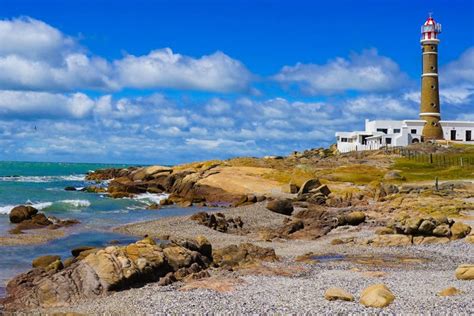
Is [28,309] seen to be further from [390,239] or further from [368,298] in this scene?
[390,239]

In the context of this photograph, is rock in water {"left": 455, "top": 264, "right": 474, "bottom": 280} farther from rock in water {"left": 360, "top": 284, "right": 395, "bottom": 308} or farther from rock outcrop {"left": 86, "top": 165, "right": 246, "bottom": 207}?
rock outcrop {"left": 86, "top": 165, "right": 246, "bottom": 207}

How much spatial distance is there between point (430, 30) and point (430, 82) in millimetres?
8705

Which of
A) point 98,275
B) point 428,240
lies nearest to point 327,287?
point 98,275

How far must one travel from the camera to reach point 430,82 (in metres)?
95.0

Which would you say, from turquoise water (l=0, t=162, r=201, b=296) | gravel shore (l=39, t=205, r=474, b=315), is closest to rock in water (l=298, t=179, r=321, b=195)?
turquoise water (l=0, t=162, r=201, b=296)

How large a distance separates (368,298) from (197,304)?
4592mm

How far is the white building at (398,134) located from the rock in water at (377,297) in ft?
256

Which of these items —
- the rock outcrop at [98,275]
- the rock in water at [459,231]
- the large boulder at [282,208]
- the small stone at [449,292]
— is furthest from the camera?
the large boulder at [282,208]

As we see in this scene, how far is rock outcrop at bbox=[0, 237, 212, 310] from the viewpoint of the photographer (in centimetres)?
1781

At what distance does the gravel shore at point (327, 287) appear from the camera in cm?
1477

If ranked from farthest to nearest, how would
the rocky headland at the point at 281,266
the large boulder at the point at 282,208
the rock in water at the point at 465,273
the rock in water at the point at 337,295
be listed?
the large boulder at the point at 282,208 < the rock in water at the point at 465,273 < the rocky headland at the point at 281,266 < the rock in water at the point at 337,295

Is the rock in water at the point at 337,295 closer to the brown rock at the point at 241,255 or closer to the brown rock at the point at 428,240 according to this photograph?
the brown rock at the point at 241,255

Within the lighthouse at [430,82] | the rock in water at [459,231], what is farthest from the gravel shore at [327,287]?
the lighthouse at [430,82]

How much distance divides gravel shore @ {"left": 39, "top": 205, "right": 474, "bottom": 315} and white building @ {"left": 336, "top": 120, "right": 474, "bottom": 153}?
225 ft
